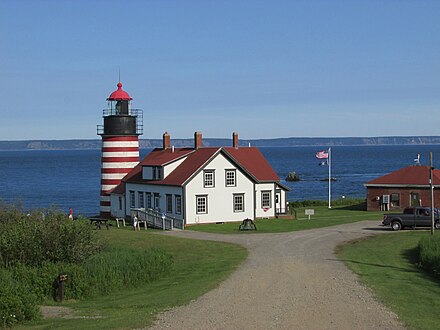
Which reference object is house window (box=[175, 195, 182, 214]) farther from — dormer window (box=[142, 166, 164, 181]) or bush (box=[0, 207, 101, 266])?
bush (box=[0, 207, 101, 266])

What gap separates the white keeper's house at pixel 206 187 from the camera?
51250 mm

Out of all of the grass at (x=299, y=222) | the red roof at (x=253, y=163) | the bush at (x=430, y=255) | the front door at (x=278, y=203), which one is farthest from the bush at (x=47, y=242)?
the front door at (x=278, y=203)

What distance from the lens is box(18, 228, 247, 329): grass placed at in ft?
69.0

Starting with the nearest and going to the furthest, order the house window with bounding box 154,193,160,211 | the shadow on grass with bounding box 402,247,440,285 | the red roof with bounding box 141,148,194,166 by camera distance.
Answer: the shadow on grass with bounding box 402,247,440,285 → the house window with bounding box 154,193,160,211 → the red roof with bounding box 141,148,194,166

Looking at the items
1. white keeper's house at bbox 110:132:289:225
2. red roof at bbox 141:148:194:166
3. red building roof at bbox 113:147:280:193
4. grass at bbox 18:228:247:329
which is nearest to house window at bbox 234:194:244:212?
white keeper's house at bbox 110:132:289:225

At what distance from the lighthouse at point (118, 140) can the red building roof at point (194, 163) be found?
977mm

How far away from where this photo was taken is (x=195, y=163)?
172 ft

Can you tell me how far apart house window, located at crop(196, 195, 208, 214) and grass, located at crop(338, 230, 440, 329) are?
46.2 ft

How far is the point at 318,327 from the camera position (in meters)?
18.7

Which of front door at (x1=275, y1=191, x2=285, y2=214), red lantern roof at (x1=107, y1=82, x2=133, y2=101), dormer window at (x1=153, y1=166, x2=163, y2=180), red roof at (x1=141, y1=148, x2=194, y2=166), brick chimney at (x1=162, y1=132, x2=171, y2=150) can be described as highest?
red lantern roof at (x1=107, y1=82, x2=133, y2=101)

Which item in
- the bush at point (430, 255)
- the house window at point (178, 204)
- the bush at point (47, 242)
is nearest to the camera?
the bush at point (430, 255)

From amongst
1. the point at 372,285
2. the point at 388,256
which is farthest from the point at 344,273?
the point at 388,256

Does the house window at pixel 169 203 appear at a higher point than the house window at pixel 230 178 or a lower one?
lower

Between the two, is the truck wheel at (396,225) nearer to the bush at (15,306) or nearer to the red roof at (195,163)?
the red roof at (195,163)
